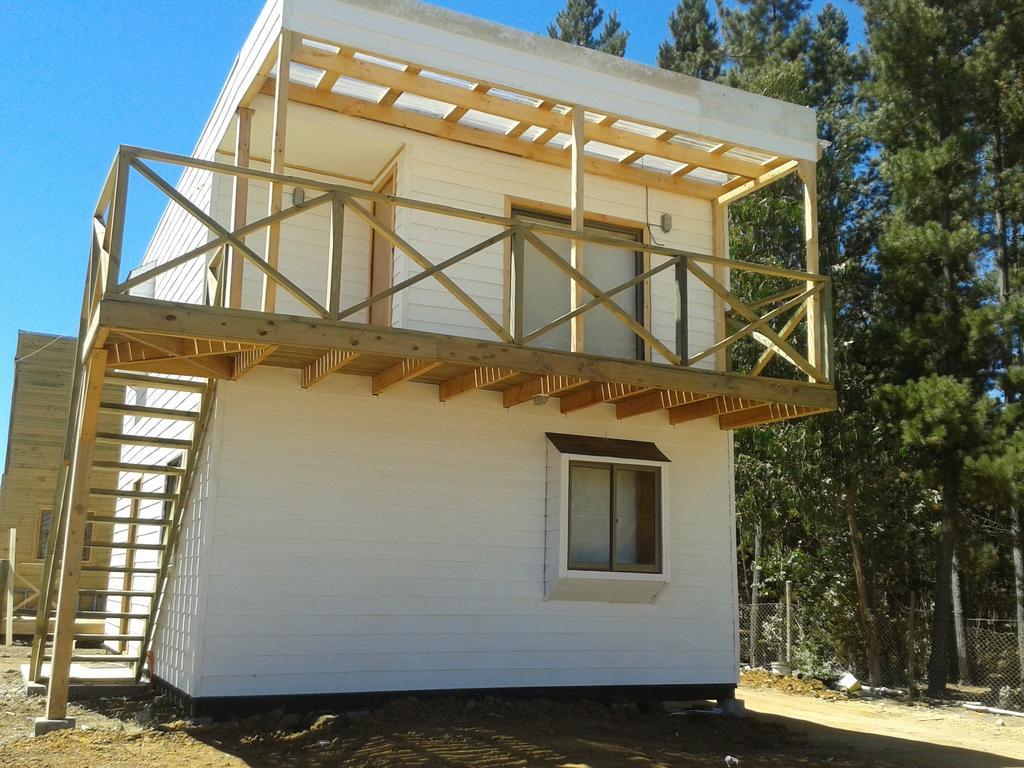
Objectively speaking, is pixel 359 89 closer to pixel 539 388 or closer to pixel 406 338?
pixel 406 338

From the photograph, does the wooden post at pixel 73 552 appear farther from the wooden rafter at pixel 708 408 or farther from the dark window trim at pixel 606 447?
the wooden rafter at pixel 708 408

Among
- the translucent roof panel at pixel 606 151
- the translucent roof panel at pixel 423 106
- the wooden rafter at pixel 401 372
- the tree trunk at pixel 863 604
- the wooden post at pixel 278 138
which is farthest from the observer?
→ the tree trunk at pixel 863 604

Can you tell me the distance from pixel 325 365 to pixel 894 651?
11.1 metres

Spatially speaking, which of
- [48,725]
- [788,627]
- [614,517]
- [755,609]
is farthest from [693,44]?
[48,725]

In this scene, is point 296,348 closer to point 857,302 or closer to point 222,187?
point 222,187

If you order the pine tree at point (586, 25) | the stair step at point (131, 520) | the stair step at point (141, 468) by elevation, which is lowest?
the stair step at point (131, 520)

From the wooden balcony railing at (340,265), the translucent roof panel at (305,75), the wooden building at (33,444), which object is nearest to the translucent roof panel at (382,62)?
the translucent roof panel at (305,75)

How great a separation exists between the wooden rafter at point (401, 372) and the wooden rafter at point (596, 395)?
5.70 ft

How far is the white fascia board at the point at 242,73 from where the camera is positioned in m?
8.66

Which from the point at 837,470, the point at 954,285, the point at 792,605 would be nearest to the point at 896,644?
the point at 792,605

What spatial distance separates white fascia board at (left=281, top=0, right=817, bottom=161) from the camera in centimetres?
861

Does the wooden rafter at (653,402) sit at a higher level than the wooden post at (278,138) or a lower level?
lower

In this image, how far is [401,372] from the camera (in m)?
8.63

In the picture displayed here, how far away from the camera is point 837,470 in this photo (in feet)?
50.9
